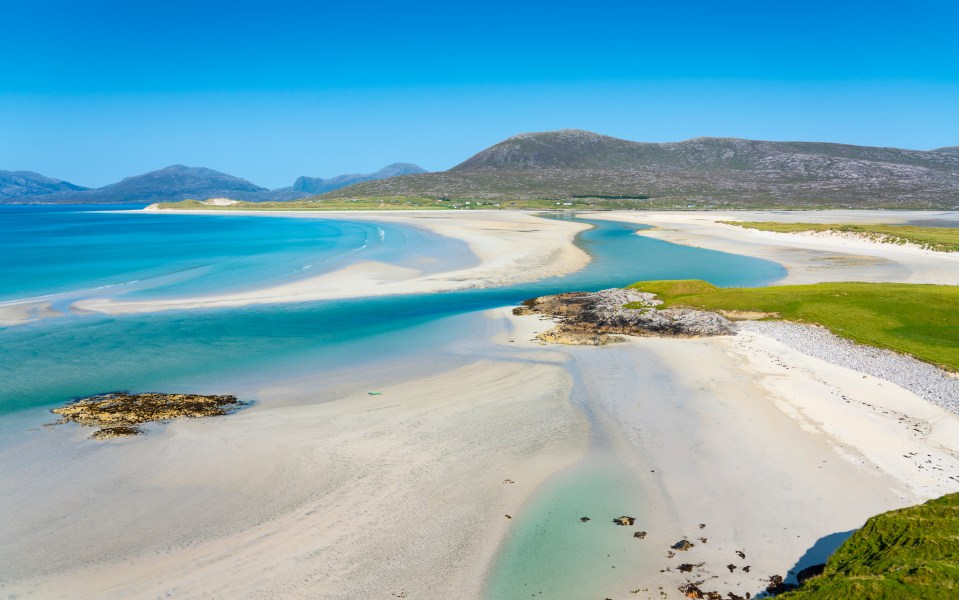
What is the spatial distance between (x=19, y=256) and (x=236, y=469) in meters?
70.8

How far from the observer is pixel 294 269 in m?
49.5

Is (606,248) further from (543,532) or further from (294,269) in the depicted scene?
(543,532)

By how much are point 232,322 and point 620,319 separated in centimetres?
2019

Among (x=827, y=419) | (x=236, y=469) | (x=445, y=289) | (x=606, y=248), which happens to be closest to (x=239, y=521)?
(x=236, y=469)

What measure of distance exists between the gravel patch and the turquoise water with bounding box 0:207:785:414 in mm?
14420

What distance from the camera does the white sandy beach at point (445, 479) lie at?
29.5 feet

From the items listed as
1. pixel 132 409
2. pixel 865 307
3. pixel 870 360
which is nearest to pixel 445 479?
pixel 132 409

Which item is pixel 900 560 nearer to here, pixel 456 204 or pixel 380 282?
pixel 380 282

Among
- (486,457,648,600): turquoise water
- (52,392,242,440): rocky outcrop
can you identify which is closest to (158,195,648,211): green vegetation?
(52,392,242,440): rocky outcrop

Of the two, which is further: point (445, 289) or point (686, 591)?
point (445, 289)

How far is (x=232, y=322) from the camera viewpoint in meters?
29.1

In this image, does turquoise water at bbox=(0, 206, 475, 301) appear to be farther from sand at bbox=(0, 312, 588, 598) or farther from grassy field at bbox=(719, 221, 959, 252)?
grassy field at bbox=(719, 221, 959, 252)

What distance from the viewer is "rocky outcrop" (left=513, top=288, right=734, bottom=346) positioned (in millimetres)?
24297

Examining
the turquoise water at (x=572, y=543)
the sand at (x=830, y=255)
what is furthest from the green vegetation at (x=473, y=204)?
the turquoise water at (x=572, y=543)
